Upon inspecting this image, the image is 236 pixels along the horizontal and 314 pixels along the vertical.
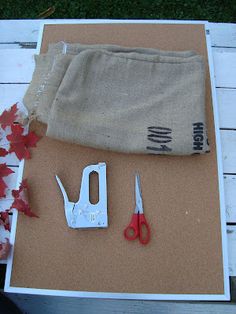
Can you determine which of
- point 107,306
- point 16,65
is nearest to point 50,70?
point 16,65

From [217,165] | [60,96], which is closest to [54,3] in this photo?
[60,96]

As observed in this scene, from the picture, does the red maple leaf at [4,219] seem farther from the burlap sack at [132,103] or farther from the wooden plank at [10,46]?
the wooden plank at [10,46]

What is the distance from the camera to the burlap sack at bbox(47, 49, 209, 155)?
2.60 feet

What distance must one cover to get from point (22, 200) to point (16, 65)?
0.40 m

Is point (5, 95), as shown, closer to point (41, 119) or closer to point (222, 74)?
point (41, 119)

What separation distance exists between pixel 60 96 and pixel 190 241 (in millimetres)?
452

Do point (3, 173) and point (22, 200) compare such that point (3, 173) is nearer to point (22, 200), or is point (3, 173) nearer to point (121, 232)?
point (22, 200)

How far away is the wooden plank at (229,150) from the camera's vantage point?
2.83ft

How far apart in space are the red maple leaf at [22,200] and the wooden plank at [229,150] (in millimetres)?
488

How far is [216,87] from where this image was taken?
0.94m

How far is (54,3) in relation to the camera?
4.77 ft

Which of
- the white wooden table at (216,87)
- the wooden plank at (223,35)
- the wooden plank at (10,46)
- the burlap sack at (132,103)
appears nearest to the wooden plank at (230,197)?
the white wooden table at (216,87)

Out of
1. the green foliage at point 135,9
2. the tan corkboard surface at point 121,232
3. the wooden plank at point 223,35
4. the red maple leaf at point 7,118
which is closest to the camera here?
the tan corkboard surface at point 121,232

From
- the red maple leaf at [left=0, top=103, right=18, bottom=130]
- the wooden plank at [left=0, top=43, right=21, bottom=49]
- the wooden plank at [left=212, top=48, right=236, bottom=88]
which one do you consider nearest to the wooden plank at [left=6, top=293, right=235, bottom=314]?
the red maple leaf at [left=0, top=103, right=18, bottom=130]
